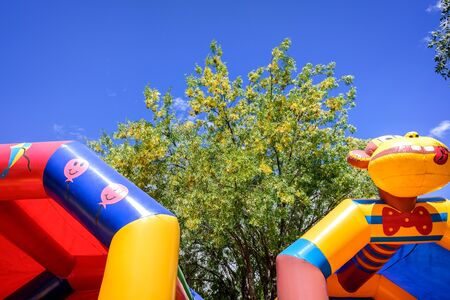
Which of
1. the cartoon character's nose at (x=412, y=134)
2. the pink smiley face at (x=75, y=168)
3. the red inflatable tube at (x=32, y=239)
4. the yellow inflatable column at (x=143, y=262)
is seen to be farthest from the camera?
the cartoon character's nose at (x=412, y=134)

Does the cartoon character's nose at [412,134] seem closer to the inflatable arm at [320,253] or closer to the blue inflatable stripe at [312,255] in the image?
the inflatable arm at [320,253]

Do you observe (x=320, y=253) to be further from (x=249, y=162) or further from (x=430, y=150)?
(x=249, y=162)

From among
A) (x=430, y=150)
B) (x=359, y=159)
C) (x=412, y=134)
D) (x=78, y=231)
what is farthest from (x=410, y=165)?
(x=78, y=231)

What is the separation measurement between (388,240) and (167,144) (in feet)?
25.6

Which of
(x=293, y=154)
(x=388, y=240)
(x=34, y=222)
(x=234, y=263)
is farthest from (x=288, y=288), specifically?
(x=234, y=263)

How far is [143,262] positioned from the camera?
1.97 m

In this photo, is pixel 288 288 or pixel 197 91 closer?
pixel 288 288

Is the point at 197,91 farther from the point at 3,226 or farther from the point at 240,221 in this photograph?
the point at 3,226

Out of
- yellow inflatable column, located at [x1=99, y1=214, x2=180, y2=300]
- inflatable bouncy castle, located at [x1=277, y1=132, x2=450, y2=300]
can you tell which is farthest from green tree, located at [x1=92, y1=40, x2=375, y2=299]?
yellow inflatable column, located at [x1=99, y1=214, x2=180, y2=300]

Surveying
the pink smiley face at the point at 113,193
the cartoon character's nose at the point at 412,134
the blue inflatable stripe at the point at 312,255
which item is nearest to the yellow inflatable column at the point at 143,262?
the pink smiley face at the point at 113,193

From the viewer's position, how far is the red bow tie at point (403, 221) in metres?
3.92

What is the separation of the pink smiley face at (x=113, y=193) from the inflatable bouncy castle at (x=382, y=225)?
68.3 inches

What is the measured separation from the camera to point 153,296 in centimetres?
188

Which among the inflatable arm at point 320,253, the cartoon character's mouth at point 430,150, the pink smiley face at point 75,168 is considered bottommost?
the inflatable arm at point 320,253
